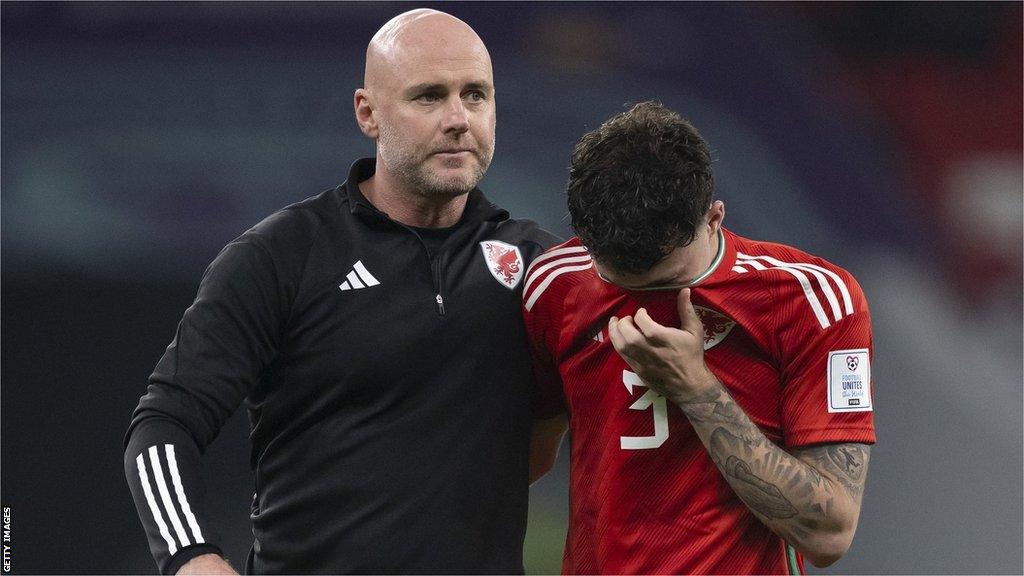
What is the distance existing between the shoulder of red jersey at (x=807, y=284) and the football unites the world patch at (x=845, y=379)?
66mm

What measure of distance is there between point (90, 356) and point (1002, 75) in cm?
546

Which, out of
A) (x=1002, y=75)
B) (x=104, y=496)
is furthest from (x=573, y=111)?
(x=104, y=496)

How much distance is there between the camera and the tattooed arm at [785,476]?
2.08 m

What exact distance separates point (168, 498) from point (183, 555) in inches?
4.6

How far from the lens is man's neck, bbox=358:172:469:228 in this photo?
8.39ft

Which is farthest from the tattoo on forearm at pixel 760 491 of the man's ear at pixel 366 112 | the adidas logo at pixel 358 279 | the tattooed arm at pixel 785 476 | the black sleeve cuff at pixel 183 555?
the man's ear at pixel 366 112

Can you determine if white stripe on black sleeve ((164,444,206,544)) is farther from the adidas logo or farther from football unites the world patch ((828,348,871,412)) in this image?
football unites the world patch ((828,348,871,412))

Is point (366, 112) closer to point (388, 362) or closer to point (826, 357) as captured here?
point (388, 362)

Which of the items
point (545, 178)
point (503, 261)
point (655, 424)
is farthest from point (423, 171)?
point (545, 178)

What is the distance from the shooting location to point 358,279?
7.99 feet

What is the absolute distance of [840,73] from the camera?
6.70 metres

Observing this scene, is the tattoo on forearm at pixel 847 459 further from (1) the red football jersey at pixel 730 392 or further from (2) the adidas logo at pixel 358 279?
(2) the adidas logo at pixel 358 279

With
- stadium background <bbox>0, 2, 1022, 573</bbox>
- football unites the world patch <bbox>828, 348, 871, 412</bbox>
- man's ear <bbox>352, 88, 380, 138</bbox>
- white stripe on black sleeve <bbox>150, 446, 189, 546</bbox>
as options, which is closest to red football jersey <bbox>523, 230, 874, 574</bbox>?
football unites the world patch <bbox>828, 348, 871, 412</bbox>

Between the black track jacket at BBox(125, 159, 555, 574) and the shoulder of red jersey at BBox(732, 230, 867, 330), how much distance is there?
57 centimetres
